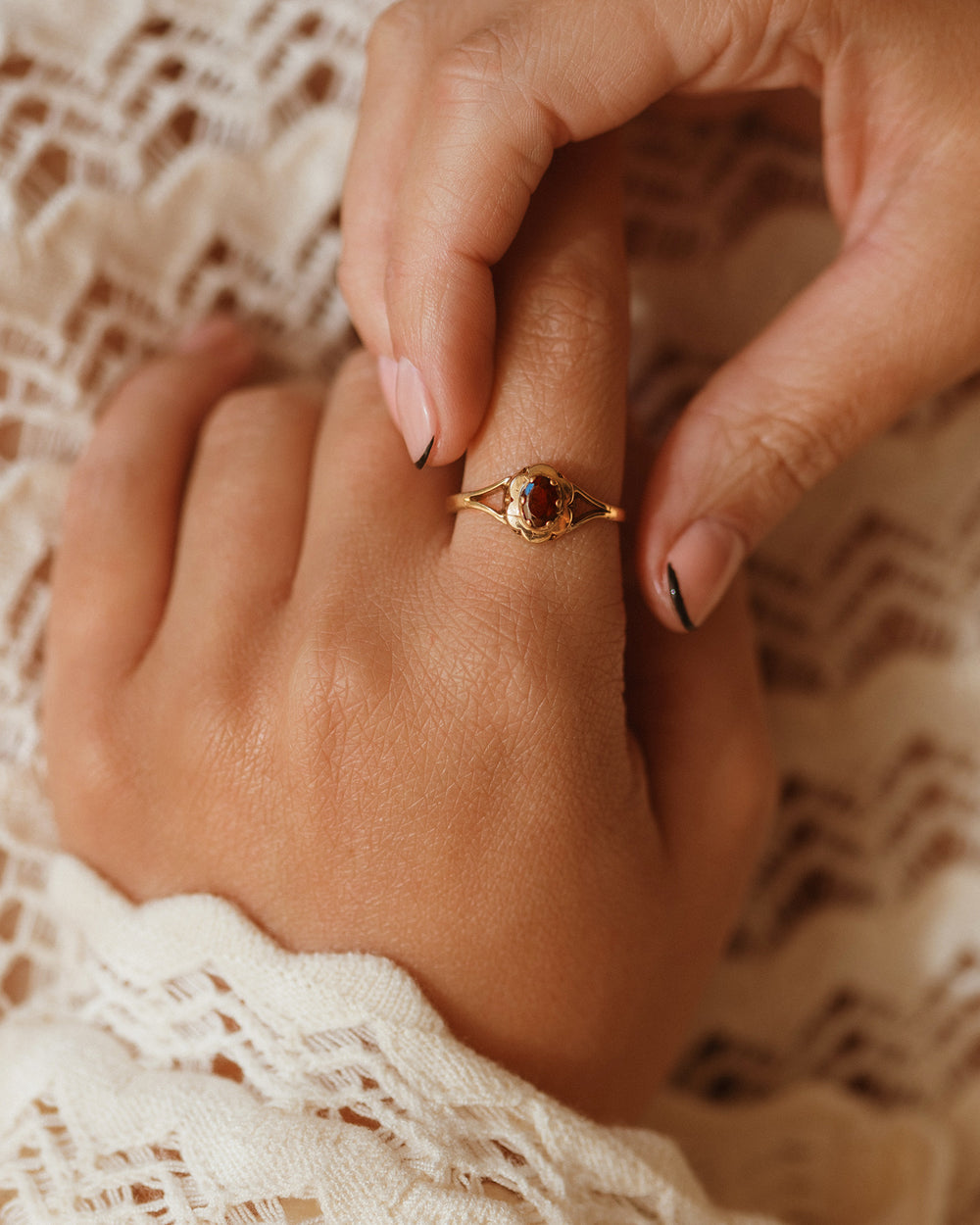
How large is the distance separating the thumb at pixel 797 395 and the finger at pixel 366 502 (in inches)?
7.9

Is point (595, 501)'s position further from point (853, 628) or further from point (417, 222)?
point (853, 628)

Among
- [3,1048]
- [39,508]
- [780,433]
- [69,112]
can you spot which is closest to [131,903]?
[3,1048]

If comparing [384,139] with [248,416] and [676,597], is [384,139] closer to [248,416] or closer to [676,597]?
[248,416]

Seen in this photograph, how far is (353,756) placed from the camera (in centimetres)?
83

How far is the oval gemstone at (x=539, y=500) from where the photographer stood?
807mm

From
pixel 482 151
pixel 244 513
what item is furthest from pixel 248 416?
pixel 482 151

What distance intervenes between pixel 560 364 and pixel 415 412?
0.42ft

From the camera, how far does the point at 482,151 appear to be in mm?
782

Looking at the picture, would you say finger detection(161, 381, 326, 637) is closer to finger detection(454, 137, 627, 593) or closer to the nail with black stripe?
finger detection(454, 137, 627, 593)

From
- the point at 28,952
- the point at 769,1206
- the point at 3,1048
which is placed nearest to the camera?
the point at 3,1048

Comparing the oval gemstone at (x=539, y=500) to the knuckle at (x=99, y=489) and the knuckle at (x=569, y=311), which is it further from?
the knuckle at (x=99, y=489)

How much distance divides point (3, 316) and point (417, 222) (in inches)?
20.0

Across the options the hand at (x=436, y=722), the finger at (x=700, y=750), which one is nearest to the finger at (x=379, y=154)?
the hand at (x=436, y=722)

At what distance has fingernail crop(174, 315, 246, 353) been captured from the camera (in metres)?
1.13
